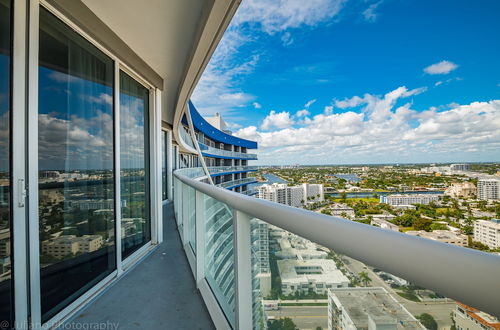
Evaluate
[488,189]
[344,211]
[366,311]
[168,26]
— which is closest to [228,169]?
[168,26]

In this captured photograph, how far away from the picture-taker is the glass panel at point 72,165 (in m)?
2.42

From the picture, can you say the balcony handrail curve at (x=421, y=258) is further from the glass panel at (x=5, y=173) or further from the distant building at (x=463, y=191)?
the distant building at (x=463, y=191)

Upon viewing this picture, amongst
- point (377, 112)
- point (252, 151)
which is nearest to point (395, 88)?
point (377, 112)

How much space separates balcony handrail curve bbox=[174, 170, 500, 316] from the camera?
430 mm

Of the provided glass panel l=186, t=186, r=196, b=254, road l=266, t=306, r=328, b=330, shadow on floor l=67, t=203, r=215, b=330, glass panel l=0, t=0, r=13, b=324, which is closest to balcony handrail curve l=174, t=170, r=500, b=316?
road l=266, t=306, r=328, b=330

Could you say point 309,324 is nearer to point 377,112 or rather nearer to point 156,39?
point 156,39

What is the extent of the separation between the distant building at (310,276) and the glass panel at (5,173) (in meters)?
2.06

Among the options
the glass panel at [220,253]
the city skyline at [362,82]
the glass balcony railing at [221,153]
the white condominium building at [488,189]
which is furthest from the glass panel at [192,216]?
the glass balcony railing at [221,153]

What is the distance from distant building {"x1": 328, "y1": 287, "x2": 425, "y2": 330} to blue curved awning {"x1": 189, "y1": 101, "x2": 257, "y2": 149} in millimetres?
15000

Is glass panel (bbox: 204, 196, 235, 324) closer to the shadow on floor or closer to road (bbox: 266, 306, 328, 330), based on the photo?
the shadow on floor

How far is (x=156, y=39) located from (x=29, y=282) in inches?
123

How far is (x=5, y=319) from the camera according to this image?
2.00m

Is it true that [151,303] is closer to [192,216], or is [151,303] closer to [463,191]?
[192,216]

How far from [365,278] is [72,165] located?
2.97m
